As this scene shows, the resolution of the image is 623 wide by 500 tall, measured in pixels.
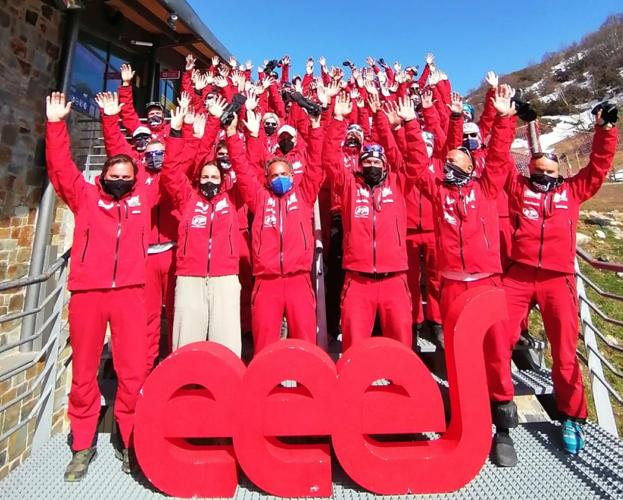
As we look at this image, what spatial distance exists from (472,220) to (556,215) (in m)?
0.85

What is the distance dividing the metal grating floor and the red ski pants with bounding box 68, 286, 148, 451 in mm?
291

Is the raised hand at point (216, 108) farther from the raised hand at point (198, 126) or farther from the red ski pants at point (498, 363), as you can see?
the red ski pants at point (498, 363)

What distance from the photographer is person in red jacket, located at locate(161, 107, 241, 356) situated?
13.1ft

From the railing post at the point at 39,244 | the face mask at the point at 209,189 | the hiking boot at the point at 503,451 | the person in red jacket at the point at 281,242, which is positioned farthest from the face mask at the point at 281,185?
the railing post at the point at 39,244

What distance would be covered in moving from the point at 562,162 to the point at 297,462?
2969 centimetres

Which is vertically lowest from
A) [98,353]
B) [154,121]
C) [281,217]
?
[98,353]

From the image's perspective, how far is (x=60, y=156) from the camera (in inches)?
146

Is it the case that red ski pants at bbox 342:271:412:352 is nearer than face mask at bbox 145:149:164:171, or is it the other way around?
red ski pants at bbox 342:271:412:352

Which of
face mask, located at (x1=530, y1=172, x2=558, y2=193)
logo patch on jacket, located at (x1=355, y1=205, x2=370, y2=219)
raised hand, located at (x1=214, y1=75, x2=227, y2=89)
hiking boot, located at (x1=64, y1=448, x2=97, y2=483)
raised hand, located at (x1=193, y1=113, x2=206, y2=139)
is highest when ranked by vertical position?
raised hand, located at (x1=214, y1=75, x2=227, y2=89)

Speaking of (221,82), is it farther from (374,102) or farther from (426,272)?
(426,272)

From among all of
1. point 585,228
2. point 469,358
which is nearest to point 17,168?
point 469,358

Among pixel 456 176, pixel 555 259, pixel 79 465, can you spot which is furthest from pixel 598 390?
pixel 79 465

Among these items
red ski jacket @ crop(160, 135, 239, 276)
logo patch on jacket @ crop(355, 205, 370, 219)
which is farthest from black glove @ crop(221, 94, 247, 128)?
logo patch on jacket @ crop(355, 205, 370, 219)

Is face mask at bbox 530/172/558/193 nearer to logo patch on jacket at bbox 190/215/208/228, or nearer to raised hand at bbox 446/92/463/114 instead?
raised hand at bbox 446/92/463/114
